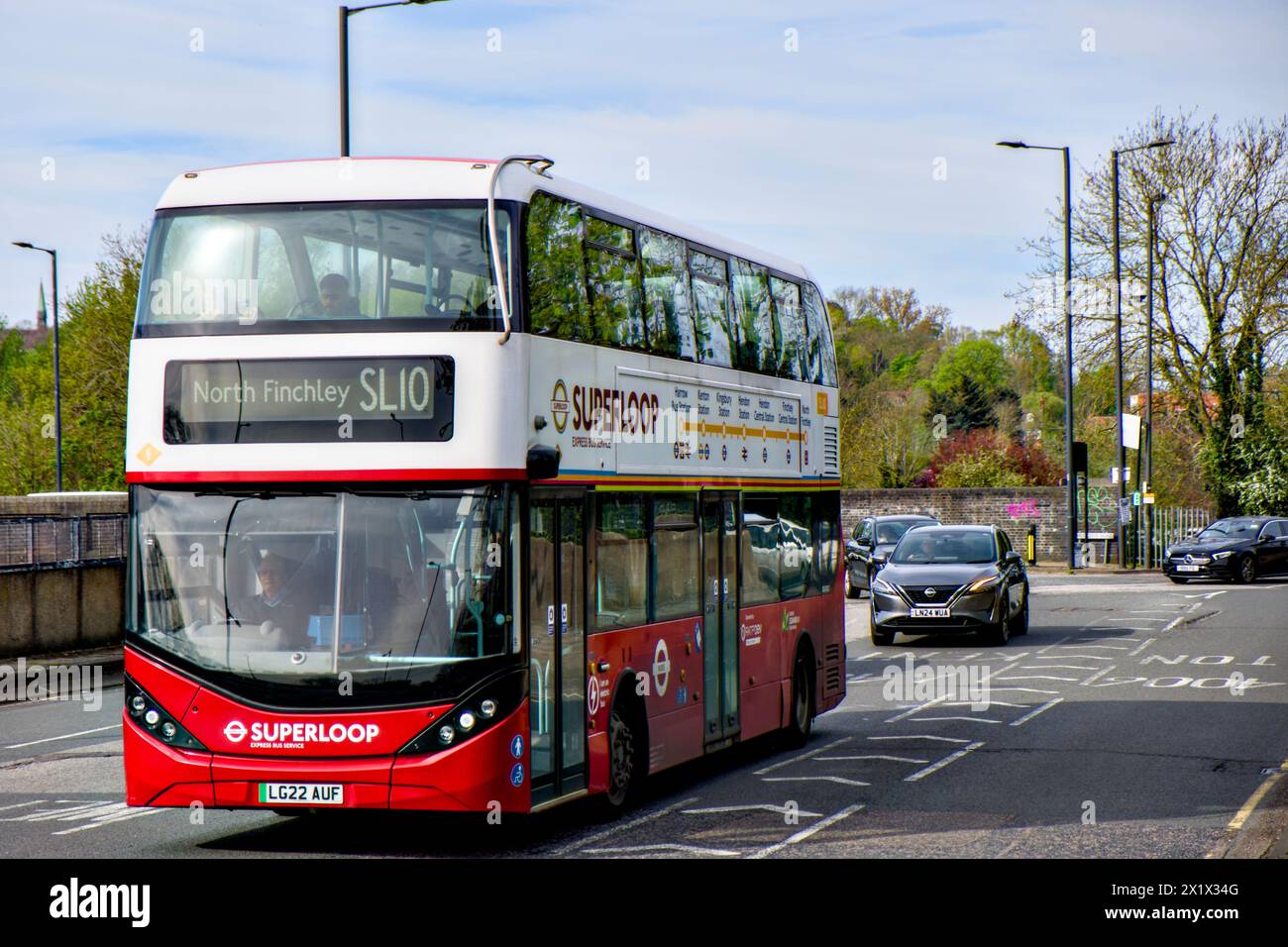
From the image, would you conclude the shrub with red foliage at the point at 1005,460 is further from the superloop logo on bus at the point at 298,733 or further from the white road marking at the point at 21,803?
the superloop logo on bus at the point at 298,733

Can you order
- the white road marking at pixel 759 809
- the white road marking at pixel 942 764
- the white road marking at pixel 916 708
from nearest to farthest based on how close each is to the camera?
the white road marking at pixel 759 809 → the white road marking at pixel 942 764 → the white road marking at pixel 916 708

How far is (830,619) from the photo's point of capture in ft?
53.3

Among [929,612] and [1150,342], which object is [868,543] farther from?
[1150,342]

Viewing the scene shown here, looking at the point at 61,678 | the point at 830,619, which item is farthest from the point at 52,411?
the point at 830,619

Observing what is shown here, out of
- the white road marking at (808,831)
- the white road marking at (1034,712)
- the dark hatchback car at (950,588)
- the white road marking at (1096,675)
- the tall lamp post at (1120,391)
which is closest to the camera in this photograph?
the white road marking at (808,831)

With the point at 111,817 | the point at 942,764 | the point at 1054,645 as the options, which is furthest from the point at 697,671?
the point at 1054,645

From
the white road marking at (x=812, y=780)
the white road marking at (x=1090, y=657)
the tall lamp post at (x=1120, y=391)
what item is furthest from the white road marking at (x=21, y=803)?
the tall lamp post at (x=1120, y=391)

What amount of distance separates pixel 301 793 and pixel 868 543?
91.0 ft

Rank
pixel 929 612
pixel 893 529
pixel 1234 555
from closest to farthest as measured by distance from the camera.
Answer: pixel 929 612 → pixel 893 529 → pixel 1234 555

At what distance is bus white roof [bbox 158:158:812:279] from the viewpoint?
956cm

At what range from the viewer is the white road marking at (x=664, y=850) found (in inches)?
374

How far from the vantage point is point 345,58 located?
1805cm

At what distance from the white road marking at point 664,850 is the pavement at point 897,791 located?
3cm
